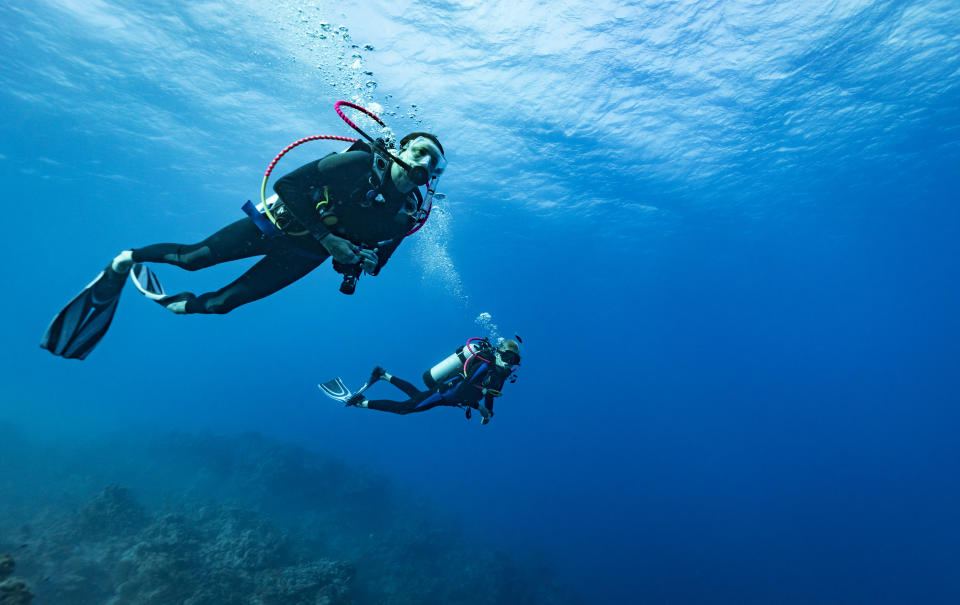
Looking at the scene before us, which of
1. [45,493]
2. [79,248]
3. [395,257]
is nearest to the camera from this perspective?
[45,493]

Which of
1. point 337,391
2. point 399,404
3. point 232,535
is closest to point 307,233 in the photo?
point 337,391

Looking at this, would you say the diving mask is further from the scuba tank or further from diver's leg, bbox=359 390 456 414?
diver's leg, bbox=359 390 456 414

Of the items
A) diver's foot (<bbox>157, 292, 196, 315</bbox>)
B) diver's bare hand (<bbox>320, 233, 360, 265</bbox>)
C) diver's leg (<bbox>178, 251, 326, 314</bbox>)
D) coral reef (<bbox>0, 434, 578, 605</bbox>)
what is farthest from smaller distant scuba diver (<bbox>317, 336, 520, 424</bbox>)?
coral reef (<bbox>0, 434, 578, 605</bbox>)

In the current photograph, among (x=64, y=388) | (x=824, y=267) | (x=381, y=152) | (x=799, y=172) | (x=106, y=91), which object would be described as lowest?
(x=64, y=388)

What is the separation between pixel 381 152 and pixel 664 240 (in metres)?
36.5

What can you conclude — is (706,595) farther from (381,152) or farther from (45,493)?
(45,493)

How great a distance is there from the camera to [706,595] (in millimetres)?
19625

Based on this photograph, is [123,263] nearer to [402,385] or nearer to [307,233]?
[307,233]

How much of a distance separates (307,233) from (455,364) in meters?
5.05

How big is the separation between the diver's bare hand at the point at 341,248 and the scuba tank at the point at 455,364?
456 cm

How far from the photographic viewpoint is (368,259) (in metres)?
3.39

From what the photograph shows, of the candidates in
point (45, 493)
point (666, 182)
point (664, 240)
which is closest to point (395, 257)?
point (664, 240)

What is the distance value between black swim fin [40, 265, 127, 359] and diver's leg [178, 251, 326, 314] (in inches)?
35.0

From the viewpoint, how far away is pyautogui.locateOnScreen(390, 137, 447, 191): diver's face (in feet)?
10.5
